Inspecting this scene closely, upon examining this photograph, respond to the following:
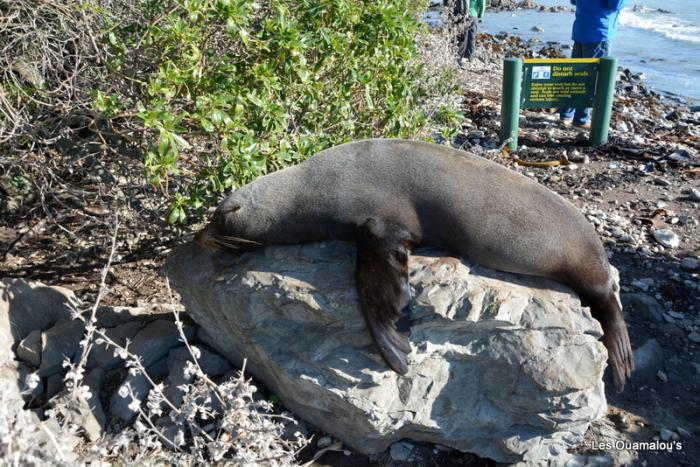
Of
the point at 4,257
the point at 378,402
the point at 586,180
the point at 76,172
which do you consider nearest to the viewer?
the point at 378,402

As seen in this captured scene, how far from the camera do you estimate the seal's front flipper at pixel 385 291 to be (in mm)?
3527

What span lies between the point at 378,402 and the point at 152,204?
2673 millimetres

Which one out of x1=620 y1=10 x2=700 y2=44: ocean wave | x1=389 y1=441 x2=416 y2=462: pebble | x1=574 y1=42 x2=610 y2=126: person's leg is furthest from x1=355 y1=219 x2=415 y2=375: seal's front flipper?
x1=620 y1=10 x2=700 y2=44: ocean wave

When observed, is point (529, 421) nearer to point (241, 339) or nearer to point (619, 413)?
point (619, 413)

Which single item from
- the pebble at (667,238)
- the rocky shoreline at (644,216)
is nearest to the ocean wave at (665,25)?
the rocky shoreline at (644,216)

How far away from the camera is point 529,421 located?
3.79 metres

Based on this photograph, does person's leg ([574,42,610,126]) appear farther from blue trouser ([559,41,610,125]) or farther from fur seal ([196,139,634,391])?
fur seal ([196,139,634,391])

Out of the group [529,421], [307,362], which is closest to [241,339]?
[307,362]

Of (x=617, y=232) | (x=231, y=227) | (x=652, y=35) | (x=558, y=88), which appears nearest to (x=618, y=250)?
(x=617, y=232)

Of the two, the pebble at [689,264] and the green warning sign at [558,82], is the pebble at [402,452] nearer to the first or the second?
the pebble at [689,264]

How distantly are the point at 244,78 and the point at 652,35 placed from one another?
2076 cm

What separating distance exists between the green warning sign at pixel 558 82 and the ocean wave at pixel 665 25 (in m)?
13.8

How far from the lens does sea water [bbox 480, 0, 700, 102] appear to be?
14.6m

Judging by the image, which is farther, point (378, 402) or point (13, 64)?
point (13, 64)
